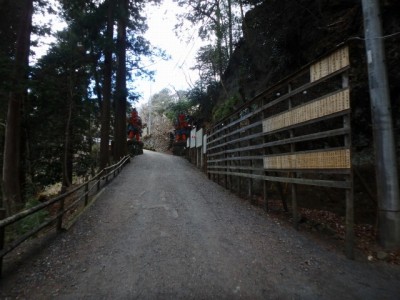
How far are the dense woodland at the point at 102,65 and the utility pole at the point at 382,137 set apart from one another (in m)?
0.31

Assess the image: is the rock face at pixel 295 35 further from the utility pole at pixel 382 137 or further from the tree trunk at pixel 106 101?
the tree trunk at pixel 106 101

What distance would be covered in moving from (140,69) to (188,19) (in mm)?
4830

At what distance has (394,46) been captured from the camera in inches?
249

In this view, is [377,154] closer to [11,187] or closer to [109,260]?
[109,260]

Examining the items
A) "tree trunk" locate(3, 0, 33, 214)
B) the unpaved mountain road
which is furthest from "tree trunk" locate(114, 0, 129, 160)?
the unpaved mountain road

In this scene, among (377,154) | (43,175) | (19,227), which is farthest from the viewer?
(43,175)

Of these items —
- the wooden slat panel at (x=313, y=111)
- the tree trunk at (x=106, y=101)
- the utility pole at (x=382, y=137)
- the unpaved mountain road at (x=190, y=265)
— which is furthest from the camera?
the tree trunk at (x=106, y=101)

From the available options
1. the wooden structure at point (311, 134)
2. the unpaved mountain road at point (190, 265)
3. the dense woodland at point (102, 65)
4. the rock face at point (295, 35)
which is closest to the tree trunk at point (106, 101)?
the dense woodland at point (102, 65)

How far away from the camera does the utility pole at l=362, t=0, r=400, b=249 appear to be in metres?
4.47

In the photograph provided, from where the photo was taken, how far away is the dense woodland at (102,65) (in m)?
7.63

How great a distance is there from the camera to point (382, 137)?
4.61 m

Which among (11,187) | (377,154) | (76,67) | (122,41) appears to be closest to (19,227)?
(11,187)

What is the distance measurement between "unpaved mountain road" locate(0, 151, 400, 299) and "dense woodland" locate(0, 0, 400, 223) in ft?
10.6

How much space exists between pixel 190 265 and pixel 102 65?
1523 cm
